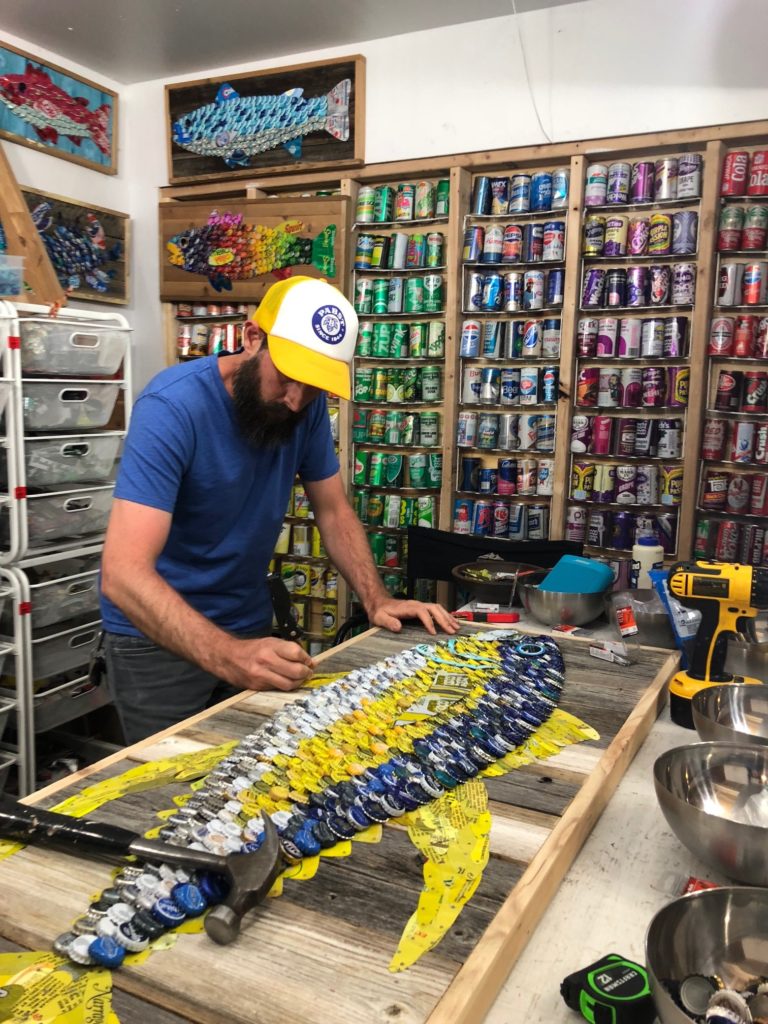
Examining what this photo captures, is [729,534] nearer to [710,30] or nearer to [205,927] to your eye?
[710,30]

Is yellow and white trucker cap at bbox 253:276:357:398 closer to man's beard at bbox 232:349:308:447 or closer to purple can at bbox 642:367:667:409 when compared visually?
man's beard at bbox 232:349:308:447

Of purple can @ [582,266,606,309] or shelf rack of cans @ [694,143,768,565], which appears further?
purple can @ [582,266,606,309]

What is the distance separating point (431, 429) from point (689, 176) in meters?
1.65

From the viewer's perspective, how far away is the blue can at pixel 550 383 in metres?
3.93

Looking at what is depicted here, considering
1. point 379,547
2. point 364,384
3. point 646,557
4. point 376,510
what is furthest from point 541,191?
point 646,557

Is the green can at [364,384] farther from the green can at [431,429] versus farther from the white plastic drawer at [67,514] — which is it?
the white plastic drawer at [67,514]

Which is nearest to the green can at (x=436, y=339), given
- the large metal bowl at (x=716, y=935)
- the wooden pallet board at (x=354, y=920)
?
the wooden pallet board at (x=354, y=920)

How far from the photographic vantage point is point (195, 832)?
1062mm

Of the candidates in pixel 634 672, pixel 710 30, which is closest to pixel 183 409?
pixel 634 672

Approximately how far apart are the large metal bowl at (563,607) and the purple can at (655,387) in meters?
1.74

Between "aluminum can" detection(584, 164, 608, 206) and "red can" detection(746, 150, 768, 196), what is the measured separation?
613mm

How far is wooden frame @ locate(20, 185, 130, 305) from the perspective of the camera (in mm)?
4422

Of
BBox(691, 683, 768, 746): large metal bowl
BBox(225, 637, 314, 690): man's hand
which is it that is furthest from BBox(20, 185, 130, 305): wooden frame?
BBox(691, 683, 768, 746): large metal bowl

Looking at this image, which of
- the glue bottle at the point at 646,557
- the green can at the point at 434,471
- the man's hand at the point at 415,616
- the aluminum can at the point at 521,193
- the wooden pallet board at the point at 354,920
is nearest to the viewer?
the wooden pallet board at the point at 354,920
